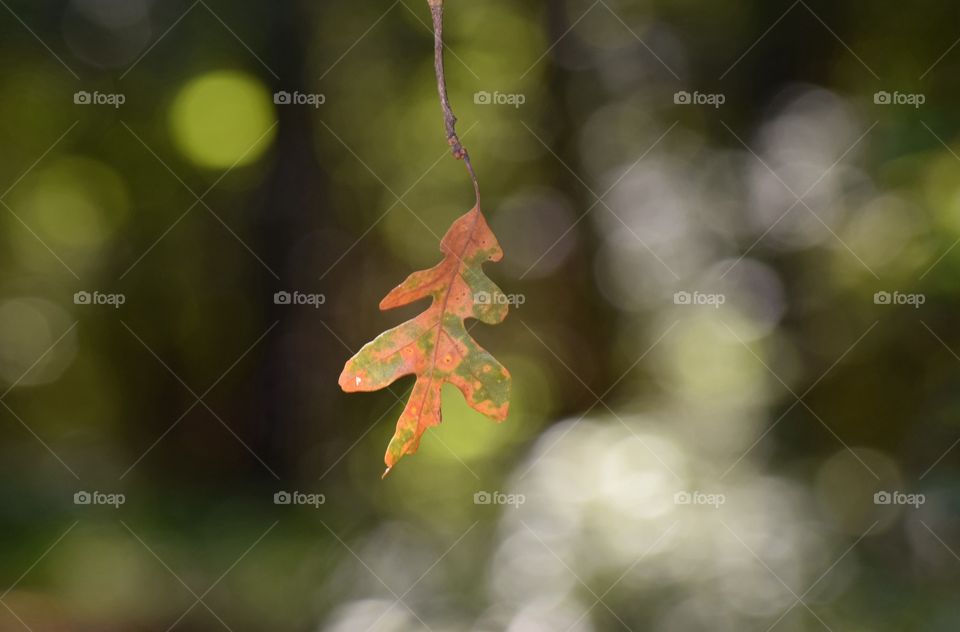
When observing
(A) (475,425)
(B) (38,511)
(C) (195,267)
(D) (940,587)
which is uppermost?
(C) (195,267)

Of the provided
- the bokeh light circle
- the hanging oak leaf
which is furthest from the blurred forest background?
the hanging oak leaf

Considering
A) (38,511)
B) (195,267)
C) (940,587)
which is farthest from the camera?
(195,267)

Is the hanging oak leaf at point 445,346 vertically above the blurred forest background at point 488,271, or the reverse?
the blurred forest background at point 488,271

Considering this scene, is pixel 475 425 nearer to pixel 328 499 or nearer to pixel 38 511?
pixel 328 499

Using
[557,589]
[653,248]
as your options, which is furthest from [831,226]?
[557,589]

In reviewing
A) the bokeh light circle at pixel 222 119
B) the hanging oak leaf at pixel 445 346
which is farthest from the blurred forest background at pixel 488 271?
the hanging oak leaf at pixel 445 346

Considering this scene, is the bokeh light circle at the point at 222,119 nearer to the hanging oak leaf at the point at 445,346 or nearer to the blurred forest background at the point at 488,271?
the blurred forest background at the point at 488,271
